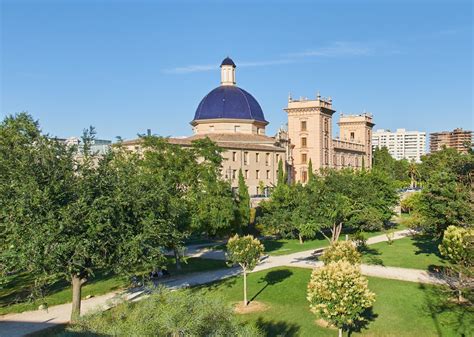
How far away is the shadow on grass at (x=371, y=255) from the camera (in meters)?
31.5

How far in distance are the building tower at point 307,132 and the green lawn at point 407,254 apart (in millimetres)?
32395

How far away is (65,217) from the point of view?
55.1ft

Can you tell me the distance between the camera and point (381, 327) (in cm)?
1939

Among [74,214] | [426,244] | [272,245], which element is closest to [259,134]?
[272,245]

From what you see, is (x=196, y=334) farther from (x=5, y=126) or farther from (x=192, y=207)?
(x=5, y=126)

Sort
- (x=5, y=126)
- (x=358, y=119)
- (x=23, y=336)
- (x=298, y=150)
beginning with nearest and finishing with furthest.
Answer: (x=23, y=336) < (x=5, y=126) < (x=298, y=150) < (x=358, y=119)

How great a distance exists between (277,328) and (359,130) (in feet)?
264

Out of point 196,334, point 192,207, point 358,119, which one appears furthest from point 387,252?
point 358,119

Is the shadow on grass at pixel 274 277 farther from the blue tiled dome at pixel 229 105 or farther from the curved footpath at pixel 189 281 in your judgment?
the blue tiled dome at pixel 229 105

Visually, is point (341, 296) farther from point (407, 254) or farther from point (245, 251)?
point (407, 254)

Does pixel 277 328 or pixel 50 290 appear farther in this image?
pixel 50 290

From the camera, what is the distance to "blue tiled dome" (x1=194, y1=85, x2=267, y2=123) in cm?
7006

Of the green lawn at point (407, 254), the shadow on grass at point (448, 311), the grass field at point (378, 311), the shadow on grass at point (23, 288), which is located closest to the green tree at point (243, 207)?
the green lawn at point (407, 254)

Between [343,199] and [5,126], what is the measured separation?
83.7 ft
